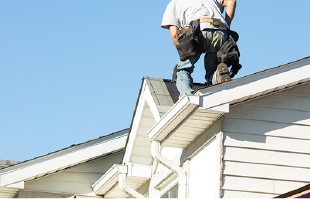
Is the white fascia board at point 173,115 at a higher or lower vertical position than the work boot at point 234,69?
lower

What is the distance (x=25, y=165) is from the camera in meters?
9.31

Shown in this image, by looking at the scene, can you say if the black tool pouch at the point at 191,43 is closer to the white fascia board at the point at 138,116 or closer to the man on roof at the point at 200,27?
the man on roof at the point at 200,27

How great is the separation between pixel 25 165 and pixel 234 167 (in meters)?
4.70

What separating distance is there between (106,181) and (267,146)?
12.5 ft

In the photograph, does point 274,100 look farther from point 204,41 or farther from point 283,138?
point 204,41

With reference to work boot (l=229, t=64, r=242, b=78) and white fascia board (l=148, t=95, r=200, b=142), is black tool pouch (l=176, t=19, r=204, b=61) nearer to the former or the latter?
work boot (l=229, t=64, r=242, b=78)

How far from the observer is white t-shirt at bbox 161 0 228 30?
7.09 metres

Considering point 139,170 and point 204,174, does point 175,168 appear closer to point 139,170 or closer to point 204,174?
point 204,174

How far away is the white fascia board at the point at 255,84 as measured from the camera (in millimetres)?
5797

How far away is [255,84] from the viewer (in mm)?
6055

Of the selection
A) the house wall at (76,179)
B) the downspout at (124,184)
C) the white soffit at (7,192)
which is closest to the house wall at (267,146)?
the downspout at (124,184)

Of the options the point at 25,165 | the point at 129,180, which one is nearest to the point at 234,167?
the point at 129,180

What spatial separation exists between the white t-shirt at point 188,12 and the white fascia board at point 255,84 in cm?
129

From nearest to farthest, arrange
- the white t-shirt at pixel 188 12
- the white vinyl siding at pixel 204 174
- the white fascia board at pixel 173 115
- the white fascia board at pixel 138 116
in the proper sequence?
the white fascia board at pixel 173 115 < the white vinyl siding at pixel 204 174 < the white t-shirt at pixel 188 12 < the white fascia board at pixel 138 116
